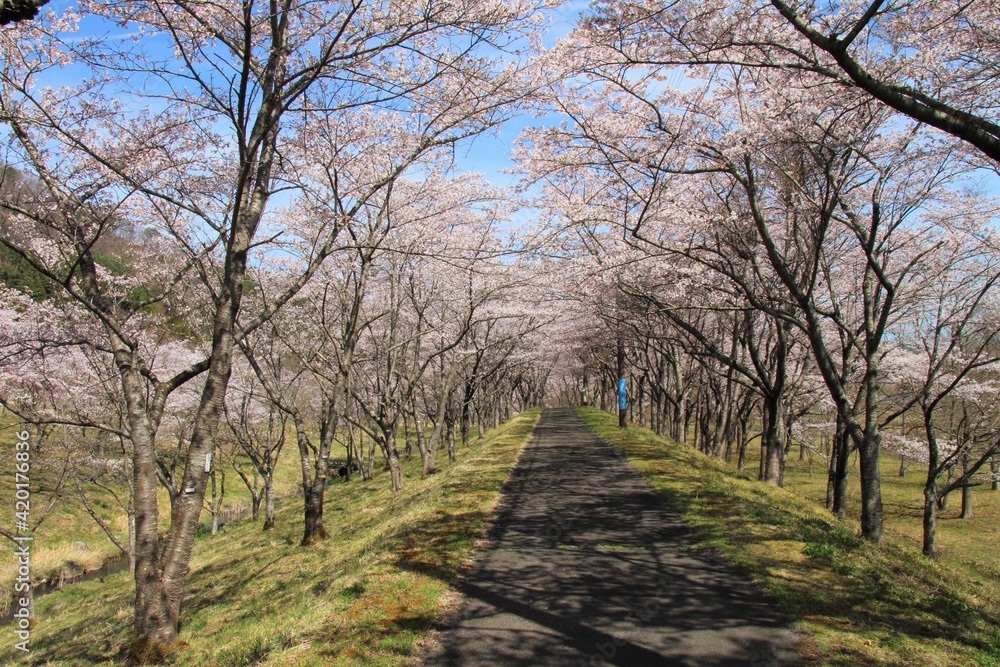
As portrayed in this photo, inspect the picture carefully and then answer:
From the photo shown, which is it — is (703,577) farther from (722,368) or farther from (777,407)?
(722,368)

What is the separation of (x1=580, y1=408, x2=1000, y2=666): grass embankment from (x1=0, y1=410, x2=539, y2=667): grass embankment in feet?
10.1

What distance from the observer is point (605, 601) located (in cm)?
505

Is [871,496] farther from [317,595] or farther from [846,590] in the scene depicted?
[317,595]

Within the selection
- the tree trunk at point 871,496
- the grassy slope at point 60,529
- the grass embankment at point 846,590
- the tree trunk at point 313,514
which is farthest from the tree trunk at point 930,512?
the grassy slope at point 60,529

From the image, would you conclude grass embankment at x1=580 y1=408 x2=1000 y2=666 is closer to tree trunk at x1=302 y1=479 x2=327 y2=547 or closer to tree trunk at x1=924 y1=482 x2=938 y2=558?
tree trunk at x1=924 y1=482 x2=938 y2=558

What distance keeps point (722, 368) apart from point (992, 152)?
69.1ft

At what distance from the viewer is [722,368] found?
2388 cm

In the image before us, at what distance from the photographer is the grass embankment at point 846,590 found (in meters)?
4.10

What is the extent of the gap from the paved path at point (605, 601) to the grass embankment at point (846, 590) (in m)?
0.30

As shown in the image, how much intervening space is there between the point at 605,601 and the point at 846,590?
231cm

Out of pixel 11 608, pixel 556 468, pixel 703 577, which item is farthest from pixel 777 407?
pixel 11 608
